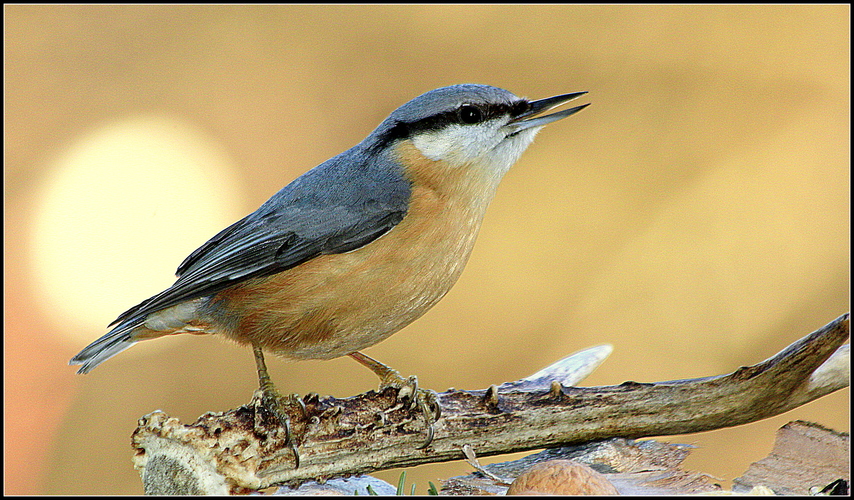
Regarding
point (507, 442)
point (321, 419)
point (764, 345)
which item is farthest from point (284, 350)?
point (764, 345)

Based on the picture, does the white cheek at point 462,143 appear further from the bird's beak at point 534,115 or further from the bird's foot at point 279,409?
the bird's foot at point 279,409

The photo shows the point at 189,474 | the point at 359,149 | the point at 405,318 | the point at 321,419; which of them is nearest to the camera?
the point at 189,474

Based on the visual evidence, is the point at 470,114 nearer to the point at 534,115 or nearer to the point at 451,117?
the point at 451,117

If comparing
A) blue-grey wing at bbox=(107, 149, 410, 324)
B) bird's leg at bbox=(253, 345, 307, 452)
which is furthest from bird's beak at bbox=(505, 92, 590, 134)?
bird's leg at bbox=(253, 345, 307, 452)

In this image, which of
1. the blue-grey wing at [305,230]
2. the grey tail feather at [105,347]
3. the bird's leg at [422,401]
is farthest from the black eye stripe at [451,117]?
the grey tail feather at [105,347]

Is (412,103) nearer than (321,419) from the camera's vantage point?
No

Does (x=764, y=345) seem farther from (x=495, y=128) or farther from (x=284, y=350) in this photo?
(x=284, y=350)
